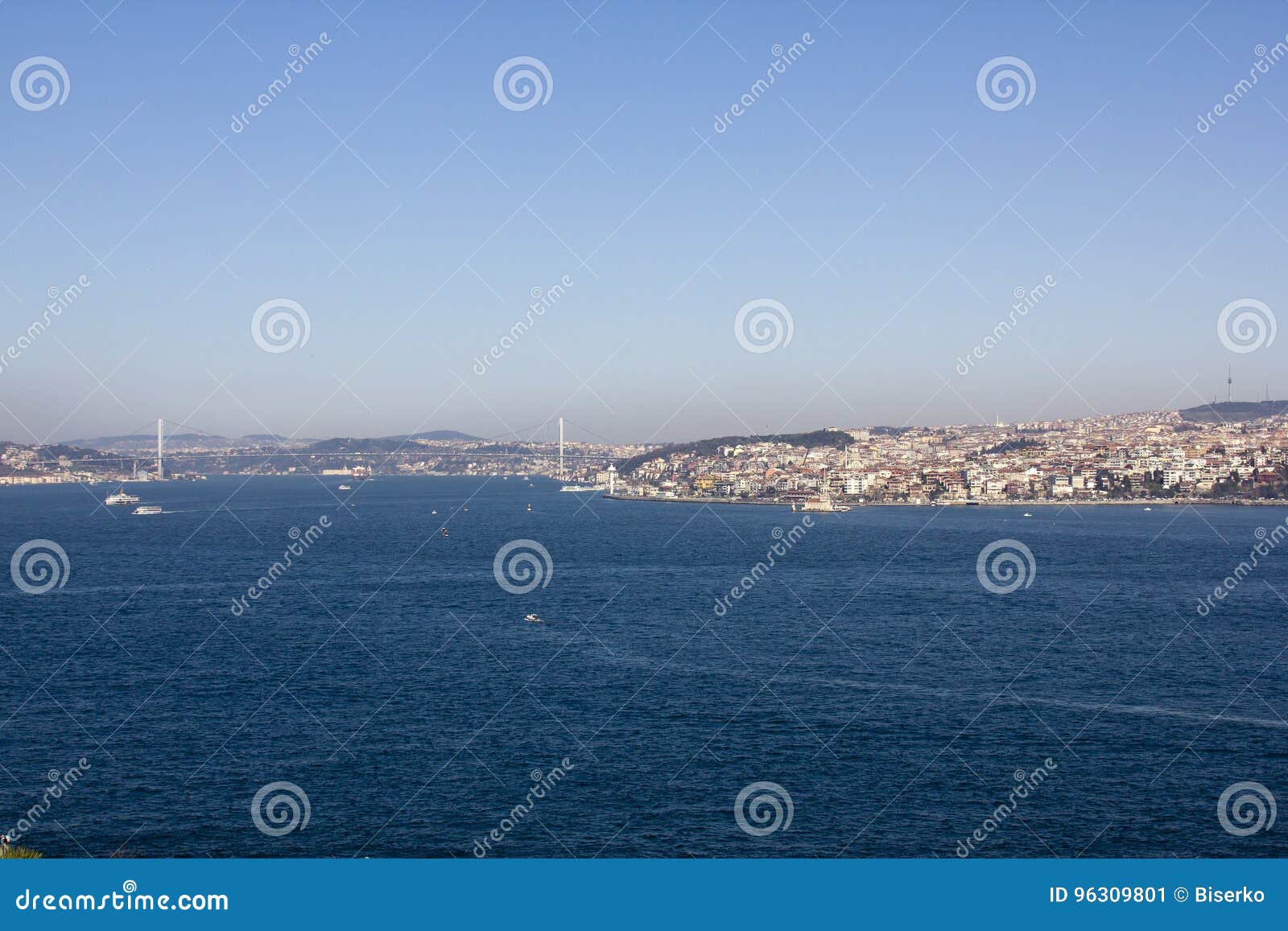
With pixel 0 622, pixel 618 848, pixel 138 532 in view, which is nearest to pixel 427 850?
pixel 618 848

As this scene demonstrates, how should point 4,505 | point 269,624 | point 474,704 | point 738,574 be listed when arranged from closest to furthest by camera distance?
point 474,704
point 269,624
point 738,574
point 4,505

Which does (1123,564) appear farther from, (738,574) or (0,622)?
(0,622)
